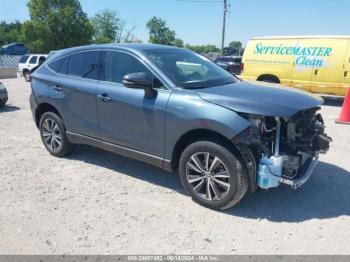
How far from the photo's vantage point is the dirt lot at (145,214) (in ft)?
10.9

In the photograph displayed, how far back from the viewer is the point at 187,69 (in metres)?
4.62

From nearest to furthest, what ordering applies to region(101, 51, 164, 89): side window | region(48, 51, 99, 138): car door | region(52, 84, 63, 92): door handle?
region(101, 51, 164, 89): side window < region(48, 51, 99, 138): car door < region(52, 84, 63, 92): door handle

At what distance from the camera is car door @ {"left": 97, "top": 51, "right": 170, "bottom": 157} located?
422cm

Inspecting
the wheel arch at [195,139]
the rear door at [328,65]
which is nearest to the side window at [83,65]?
the wheel arch at [195,139]

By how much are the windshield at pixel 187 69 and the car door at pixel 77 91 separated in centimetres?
99

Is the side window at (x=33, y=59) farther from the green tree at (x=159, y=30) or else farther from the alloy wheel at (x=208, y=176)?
the green tree at (x=159, y=30)

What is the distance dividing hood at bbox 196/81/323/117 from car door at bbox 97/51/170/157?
583 mm

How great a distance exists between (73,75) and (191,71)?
1.87 metres

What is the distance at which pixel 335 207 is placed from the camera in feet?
13.3

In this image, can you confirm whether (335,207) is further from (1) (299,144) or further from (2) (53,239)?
(2) (53,239)

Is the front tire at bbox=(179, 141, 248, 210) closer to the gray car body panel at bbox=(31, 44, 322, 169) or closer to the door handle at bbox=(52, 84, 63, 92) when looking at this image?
the gray car body panel at bbox=(31, 44, 322, 169)

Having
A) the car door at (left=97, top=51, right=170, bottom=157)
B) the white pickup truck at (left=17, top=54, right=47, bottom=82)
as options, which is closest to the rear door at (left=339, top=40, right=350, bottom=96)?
the car door at (left=97, top=51, right=170, bottom=157)

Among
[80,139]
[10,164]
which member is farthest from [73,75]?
[10,164]

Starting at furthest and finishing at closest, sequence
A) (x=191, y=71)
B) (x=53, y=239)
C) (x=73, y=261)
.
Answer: (x=191, y=71) → (x=53, y=239) → (x=73, y=261)
